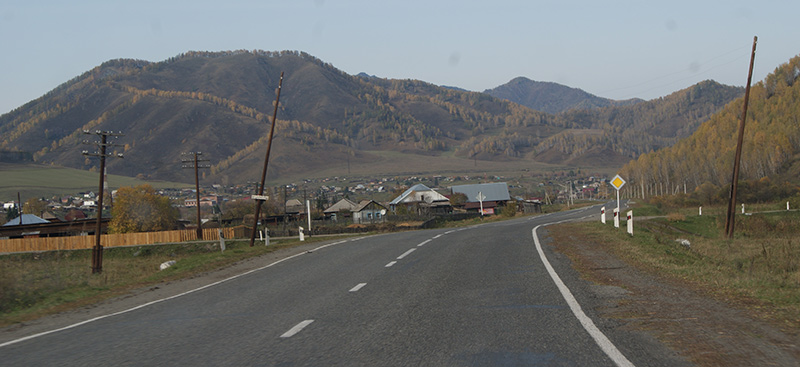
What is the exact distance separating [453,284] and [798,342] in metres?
6.45

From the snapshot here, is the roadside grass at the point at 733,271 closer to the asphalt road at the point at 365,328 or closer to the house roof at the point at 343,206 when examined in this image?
the asphalt road at the point at 365,328

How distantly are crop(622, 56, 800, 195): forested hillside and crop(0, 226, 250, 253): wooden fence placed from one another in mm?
71116

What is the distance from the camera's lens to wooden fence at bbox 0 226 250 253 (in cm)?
6066

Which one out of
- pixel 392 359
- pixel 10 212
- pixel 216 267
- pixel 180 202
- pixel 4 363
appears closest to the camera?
pixel 392 359

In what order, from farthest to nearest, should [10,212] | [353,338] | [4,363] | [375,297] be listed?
[10,212] < [375,297] < [353,338] < [4,363]

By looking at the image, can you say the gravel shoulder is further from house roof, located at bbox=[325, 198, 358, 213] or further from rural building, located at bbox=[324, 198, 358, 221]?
house roof, located at bbox=[325, 198, 358, 213]

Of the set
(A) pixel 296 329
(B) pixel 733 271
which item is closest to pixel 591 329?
(A) pixel 296 329

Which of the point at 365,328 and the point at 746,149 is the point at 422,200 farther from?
the point at 365,328

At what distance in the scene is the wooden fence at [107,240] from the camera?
6066 centimetres

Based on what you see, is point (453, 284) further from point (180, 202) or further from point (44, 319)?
point (180, 202)

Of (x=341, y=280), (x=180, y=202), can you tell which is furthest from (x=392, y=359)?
(x=180, y=202)

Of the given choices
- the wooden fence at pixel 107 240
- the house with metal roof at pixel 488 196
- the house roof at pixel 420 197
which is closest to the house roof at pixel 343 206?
the house roof at pixel 420 197

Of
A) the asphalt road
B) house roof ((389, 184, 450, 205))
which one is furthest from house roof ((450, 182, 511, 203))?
the asphalt road

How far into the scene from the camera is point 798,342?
650 cm
